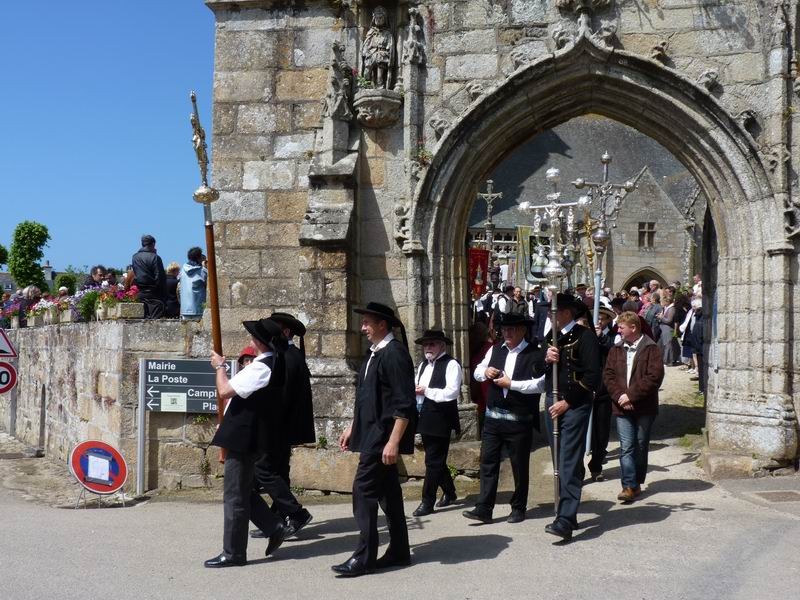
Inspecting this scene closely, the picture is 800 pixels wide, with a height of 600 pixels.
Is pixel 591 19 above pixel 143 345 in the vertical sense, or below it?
above

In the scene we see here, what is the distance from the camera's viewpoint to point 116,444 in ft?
31.3

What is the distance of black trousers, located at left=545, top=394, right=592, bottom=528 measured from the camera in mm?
6449

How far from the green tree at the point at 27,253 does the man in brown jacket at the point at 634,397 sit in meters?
28.8

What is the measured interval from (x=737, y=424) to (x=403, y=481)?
339cm

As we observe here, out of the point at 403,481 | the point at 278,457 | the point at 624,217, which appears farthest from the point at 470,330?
the point at 624,217

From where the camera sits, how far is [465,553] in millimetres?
6184

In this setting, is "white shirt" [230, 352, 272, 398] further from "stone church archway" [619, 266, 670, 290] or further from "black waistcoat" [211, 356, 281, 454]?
"stone church archway" [619, 266, 670, 290]

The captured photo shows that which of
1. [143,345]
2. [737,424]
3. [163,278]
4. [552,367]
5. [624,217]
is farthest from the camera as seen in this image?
[624,217]

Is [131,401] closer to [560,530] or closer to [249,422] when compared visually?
[249,422]

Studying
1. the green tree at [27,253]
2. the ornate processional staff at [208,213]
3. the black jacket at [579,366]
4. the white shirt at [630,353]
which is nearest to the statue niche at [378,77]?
the ornate processional staff at [208,213]

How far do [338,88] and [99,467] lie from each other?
177 inches

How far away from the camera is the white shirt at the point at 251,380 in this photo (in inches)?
229

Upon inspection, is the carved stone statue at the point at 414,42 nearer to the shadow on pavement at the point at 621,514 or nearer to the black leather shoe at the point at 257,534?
the shadow on pavement at the point at 621,514

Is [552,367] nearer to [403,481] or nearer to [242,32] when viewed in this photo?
[403,481]
